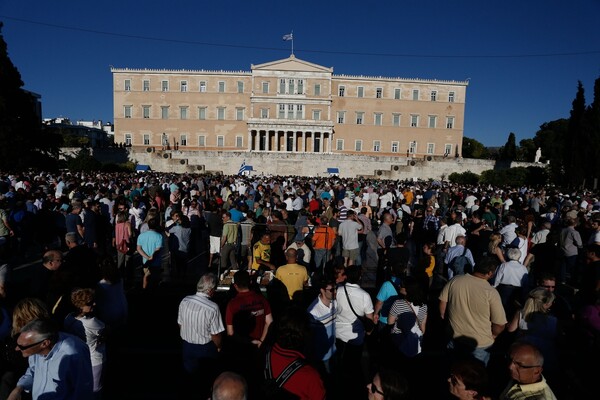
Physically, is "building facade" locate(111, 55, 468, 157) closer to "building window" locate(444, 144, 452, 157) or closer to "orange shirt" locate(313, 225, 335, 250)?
"building window" locate(444, 144, 452, 157)

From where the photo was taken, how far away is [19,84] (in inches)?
1103

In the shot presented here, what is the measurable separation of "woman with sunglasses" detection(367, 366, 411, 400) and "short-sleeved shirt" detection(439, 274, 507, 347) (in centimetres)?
175

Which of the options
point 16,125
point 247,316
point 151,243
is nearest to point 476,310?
point 247,316

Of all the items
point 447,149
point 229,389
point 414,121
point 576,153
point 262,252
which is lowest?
point 262,252

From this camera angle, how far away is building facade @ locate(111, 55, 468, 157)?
165 ft

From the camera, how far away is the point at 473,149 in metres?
80.1

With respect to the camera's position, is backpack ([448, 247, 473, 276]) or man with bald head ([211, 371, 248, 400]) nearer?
man with bald head ([211, 371, 248, 400])

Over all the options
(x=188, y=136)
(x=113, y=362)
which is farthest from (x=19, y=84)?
(x=113, y=362)

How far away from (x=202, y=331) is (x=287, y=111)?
48717 millimetres

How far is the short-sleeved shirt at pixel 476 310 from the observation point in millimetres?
3699

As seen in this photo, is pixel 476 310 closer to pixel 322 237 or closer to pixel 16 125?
pixel 322 237

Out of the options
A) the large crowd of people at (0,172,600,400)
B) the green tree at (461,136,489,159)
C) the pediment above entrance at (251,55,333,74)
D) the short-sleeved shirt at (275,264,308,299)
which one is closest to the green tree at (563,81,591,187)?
the large crowd of people at (0,172,600,400)

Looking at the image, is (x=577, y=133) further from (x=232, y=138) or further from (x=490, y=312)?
(x=232, y=138)

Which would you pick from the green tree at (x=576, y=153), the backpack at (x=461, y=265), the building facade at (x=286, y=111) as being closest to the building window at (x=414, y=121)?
the building facade at (x=286, y=111)
